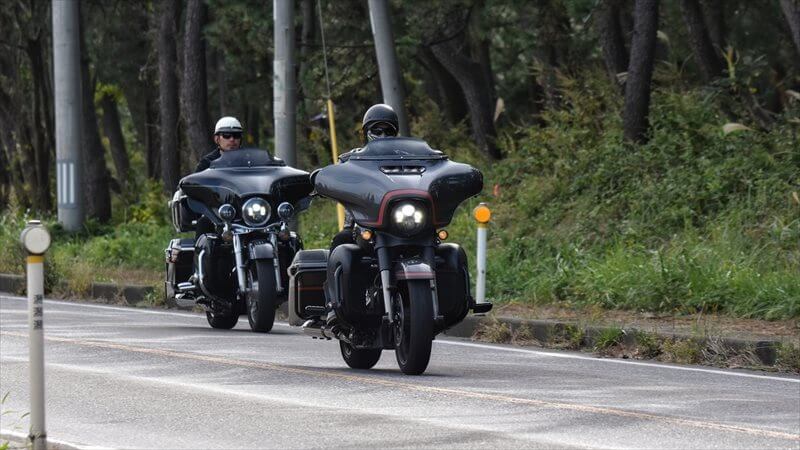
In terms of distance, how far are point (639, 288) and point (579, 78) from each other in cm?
989

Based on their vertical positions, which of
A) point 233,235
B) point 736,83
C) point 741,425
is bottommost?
point 741,425

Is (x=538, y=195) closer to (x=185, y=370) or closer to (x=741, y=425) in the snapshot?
(x=185, y=370)

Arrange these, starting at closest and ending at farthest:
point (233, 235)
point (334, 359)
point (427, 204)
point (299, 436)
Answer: point (299, 436) < point (427, 204) < point (334, 359) < point (233, 235)

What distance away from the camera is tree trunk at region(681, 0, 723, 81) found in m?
25.8

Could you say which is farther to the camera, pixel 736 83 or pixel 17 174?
pixel 17 174

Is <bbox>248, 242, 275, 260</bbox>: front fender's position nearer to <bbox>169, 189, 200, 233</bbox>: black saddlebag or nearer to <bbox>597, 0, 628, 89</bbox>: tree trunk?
<bbox>169, 189, 200, 233</bbox>: black saddlebag

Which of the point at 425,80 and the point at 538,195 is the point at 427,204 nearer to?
the point at 538,195

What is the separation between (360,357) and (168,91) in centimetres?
2127

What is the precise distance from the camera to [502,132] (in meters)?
28.9

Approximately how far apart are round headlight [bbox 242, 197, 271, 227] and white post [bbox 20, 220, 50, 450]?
719cm

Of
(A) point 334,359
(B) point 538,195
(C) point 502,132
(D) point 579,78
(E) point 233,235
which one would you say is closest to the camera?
(A) point 334,359

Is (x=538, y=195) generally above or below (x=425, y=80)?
below

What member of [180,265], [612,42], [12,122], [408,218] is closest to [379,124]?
[408,218]

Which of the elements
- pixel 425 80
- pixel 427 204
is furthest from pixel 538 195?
pixel 425 80
